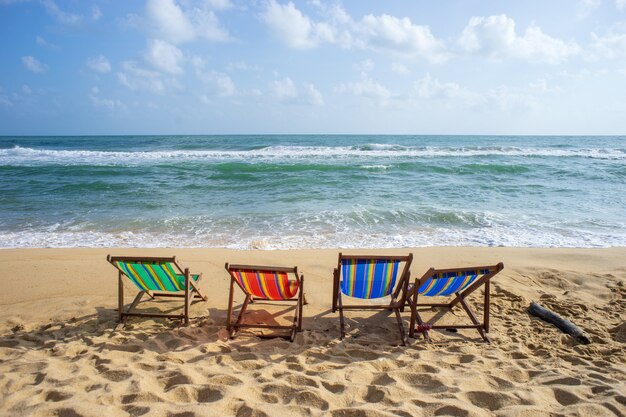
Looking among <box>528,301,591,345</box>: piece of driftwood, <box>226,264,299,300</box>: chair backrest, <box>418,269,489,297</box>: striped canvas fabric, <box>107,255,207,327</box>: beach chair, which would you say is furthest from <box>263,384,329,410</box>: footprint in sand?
<box>528,301,591,345</box>: piece of driftwood

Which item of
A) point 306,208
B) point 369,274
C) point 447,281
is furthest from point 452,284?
point 306,208

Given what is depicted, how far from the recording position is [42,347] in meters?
3.36

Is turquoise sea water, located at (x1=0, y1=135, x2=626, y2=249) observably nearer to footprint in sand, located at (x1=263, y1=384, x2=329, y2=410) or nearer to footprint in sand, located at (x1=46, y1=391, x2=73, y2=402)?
footprint in sand, located at (x1=263, y1=384, x2=329, y2=410)

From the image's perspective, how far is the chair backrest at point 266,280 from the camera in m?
3.47

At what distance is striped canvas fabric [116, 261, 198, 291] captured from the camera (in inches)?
144

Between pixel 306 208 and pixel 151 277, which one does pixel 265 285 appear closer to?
pixel 151 277

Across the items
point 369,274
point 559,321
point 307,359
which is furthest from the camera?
point 369,274

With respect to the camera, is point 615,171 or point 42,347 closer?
point 42,347

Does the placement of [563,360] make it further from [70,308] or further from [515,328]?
[70,308]

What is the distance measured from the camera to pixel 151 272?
376 centimetres

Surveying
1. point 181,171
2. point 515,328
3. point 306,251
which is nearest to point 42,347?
point 306,251

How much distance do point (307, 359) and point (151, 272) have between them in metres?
1.89

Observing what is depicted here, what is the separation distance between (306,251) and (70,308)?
3.58 meters

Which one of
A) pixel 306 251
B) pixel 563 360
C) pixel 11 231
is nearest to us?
pixel 563 360
